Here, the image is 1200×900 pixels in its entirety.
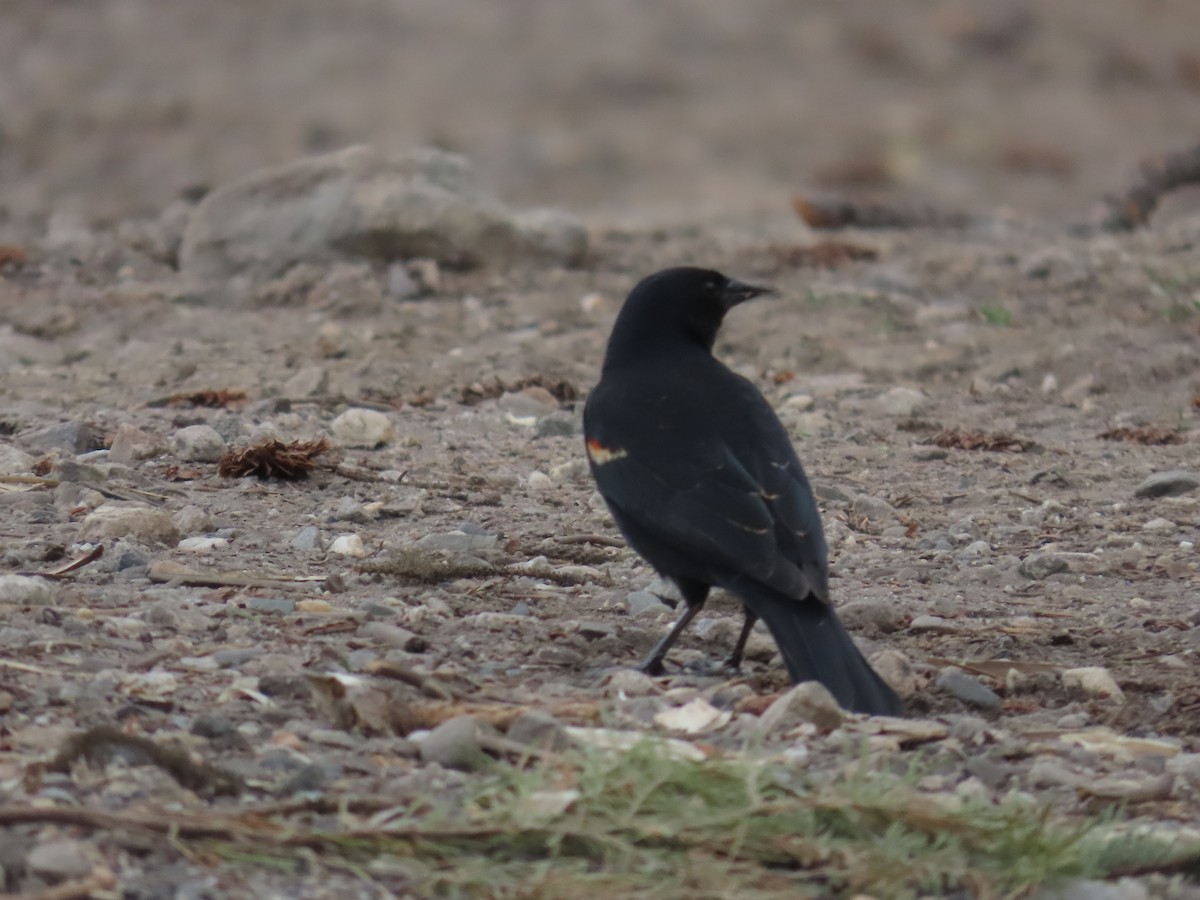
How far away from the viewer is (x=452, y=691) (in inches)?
155

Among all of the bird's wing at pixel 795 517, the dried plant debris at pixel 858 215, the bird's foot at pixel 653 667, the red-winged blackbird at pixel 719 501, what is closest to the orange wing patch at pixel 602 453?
the red-winged blackbird at pixel 719 501

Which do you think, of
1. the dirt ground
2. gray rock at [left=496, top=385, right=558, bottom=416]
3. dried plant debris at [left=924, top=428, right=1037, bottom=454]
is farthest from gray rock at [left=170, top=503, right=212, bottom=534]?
dried plant debris at [left=924, top=428, right=1037, bottom=454]

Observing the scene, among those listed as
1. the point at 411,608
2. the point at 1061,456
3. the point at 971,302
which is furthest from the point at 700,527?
the point at 971,302

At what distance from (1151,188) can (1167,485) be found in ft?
21.0

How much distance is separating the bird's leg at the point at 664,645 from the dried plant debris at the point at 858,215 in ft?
27.4

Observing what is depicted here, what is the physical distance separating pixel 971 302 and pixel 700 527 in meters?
6.12

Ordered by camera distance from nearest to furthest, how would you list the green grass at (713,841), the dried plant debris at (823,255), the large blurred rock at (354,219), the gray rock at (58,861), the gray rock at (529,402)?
1. the gray rock at (58,861)
2. the green grass at (713,841)
3. the gray rock at (529,402)
4. the large blurred rock at (354,219)
5. the dried plant debris at (823,255)

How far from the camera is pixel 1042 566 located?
560 cm

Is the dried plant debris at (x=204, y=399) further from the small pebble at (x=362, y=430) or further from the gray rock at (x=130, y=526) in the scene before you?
the gray rock at (x=130, y=526)

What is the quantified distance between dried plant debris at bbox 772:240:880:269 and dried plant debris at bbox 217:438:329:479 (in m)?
5.56

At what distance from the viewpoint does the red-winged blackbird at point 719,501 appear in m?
4.25

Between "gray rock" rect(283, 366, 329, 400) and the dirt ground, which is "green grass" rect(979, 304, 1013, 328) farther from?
"gray rock" rect(283, 366, 329, 400)

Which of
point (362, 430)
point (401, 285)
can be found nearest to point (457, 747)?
point (362, 430)

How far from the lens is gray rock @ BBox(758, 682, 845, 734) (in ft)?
12.8
